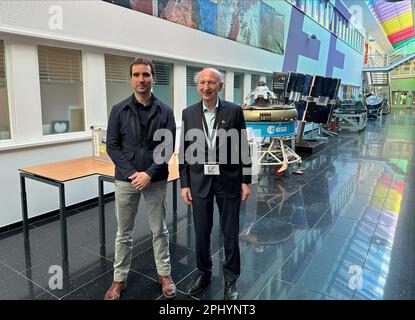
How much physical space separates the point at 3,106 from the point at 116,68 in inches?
63.9

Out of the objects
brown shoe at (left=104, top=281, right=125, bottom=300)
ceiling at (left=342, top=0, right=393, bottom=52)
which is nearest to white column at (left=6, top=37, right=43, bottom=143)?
brown shoe at (left=104, top=281, right=125, bottom=300)

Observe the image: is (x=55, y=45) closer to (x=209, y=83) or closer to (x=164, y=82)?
(x=164, y=82)

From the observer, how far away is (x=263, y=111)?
513cm

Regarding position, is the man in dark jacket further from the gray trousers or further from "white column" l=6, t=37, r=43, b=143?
"white column" l=6, t=37, r=43, b=143

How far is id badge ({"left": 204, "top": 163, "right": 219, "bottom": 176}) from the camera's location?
199 cm

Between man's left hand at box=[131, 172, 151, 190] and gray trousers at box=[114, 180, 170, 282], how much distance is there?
0.28 feet

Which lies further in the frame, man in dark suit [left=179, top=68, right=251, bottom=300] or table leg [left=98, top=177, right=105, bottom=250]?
table leg [left=98, top=177, right=105, bottom=250]

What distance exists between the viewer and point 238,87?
308 inches

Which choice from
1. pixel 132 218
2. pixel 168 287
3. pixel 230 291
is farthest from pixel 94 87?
pixel 230 291

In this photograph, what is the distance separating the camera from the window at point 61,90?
3566 millimetres

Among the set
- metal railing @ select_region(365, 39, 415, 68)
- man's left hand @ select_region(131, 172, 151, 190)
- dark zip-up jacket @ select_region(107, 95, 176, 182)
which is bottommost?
man's left hand @ select_region(131, 172, 151, 190)
